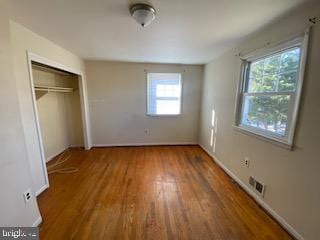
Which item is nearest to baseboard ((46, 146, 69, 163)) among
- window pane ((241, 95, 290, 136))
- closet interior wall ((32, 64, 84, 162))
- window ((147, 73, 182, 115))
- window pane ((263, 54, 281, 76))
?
closet interior wall ((32, 64, 84, 162))

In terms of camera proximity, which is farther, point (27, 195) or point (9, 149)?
point (27, 195)

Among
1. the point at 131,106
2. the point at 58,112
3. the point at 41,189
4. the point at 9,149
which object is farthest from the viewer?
the point at 131,106

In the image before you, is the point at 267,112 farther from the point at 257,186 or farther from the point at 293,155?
the point at 257,186

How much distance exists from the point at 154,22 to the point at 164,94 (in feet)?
7.95

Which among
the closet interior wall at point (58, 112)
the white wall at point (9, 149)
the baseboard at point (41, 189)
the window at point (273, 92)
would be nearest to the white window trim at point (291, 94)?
the window at point (273, 92)

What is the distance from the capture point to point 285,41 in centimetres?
163

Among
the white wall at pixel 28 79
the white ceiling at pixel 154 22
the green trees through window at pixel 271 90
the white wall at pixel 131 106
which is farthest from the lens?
the white wall at pixel 131 106

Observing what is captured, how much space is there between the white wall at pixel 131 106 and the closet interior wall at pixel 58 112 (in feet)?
1.38

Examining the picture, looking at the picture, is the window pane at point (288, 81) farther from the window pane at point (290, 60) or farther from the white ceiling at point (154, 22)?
the white ceiling at point (154, 22)

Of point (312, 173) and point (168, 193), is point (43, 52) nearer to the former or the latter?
point (168, 193)

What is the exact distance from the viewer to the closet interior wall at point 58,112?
308 centimetres

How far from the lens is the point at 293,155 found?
61.2 inches

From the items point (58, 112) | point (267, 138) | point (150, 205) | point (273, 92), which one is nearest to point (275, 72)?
point (273, 92)

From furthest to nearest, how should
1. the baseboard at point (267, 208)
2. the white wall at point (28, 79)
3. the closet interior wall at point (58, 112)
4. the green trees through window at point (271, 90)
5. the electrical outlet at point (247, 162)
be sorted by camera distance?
the closet interior wall at point (58, 112), the electrical outlet at point (247, 162), the white wall at point (28, 79), the green trees through window at point (271, 90), the baseboard at point (267, 208)
